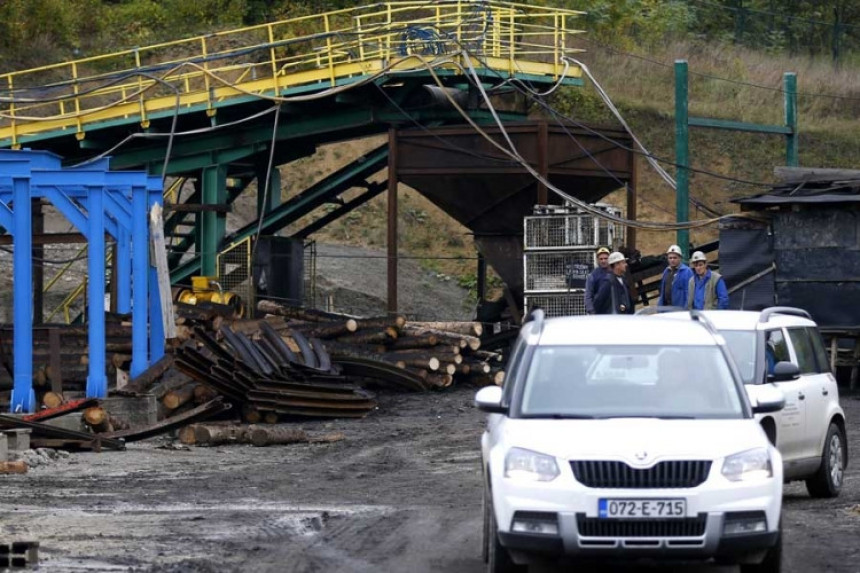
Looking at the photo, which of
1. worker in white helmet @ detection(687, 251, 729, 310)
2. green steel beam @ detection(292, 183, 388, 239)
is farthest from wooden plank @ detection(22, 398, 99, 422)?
green steel beam @ detection(292, 183, 388, 239)

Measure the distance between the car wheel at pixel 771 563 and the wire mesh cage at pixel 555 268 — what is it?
1879 cm

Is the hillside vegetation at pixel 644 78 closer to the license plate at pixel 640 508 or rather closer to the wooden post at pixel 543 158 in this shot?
the wooden post at pixel 543 158

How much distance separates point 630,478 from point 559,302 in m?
19.4

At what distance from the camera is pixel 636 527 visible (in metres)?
9.05

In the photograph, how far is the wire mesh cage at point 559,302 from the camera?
28.3 m

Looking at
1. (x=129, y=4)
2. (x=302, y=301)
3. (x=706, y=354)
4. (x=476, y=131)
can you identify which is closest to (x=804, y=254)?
(x=476, y=131)

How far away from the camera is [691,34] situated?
57.5 m

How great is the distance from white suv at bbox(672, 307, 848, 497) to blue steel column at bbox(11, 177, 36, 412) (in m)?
11.6

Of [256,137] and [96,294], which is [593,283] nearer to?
[96,294]

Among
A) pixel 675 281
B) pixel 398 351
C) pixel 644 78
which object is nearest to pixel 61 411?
pixel 398 351

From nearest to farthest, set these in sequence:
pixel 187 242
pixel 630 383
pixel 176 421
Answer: pixel 630 383 → pixel 176 421 → pixel 187 242

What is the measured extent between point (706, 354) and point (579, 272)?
17.9 metres

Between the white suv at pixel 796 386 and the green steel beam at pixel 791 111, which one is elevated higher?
the green steel beam at pixel 791 111

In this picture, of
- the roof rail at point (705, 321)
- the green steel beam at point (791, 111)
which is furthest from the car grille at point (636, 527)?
the green steel beam at point (791, 111)
